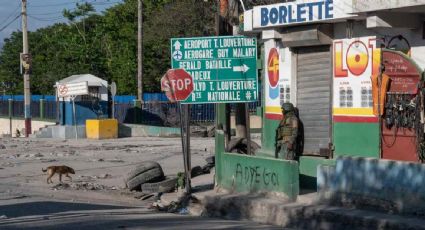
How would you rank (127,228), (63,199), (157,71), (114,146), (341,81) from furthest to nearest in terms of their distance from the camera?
1. (157,71)
2. (114,146)
3. (63,199)
4. (341,81)
5. (127,228)

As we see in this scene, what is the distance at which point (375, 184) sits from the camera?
472 inches

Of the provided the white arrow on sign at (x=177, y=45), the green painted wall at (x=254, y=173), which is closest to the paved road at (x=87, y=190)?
the green painted wall at (x=254, y=173)

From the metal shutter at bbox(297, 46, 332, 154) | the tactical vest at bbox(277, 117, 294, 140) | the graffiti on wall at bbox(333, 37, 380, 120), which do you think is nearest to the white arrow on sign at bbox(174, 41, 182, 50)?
the metal shutter at bbox(297, 46, 332, 154)

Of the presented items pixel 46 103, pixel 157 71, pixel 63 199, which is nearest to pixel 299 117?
pixel 63 199

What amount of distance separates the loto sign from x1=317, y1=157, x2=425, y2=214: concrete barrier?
30.7 metres

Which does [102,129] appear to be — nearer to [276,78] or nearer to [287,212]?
[276,78]

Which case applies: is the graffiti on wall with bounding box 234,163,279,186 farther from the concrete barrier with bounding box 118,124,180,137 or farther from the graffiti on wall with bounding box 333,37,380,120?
the concrete barrier with bounding box 118,124,180,137

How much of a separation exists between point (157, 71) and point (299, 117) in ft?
134

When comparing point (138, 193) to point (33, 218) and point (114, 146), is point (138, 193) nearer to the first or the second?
point (33, 218)

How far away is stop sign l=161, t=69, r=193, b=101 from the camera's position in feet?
54.4

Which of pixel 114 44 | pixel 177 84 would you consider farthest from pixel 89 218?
pixel 114 44

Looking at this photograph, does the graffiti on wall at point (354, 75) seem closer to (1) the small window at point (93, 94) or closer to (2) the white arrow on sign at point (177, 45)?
(2) the white arrow on sign at point (177, 45)

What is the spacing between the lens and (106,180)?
Answer: 2192 centimetres

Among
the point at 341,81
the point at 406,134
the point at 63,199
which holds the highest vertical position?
the point at 341,81
